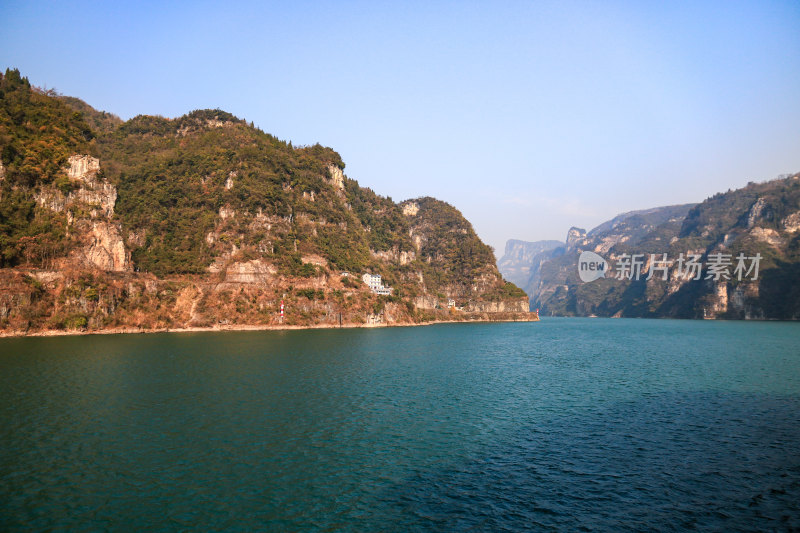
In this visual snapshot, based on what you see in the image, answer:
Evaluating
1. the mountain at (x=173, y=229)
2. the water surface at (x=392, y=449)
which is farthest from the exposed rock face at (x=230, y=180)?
the water surface at (x=392, y=449)

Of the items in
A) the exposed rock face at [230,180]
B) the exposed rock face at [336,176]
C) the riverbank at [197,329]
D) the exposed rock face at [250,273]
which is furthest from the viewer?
the exposed rock face at [336,176]

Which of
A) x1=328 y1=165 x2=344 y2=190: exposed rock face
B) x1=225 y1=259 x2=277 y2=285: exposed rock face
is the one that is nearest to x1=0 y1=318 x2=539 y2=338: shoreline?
x1=225 y1=259 x2=277 y2=285: exposed rock face

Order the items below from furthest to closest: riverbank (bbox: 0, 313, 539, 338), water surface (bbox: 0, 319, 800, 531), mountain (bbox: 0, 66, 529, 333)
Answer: mountain (bbox: 0, 66, 529, 333)
riverbank (bbox: 0, 313, 539, 338)
water surface (bbox: 0, 319, 800, 531)

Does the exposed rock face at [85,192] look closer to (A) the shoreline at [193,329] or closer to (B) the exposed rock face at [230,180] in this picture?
(A) the shoreline at [193,329]

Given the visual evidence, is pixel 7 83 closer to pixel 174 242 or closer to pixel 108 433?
pixel 174 242

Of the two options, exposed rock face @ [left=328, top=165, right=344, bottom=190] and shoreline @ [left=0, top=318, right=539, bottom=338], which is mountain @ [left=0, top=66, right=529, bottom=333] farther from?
shoreline @ [left=0, top=318, right=539, bottom=338]

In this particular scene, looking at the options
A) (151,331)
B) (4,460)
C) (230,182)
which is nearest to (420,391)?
(4,460)

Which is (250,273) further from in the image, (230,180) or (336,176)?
(336,176)
